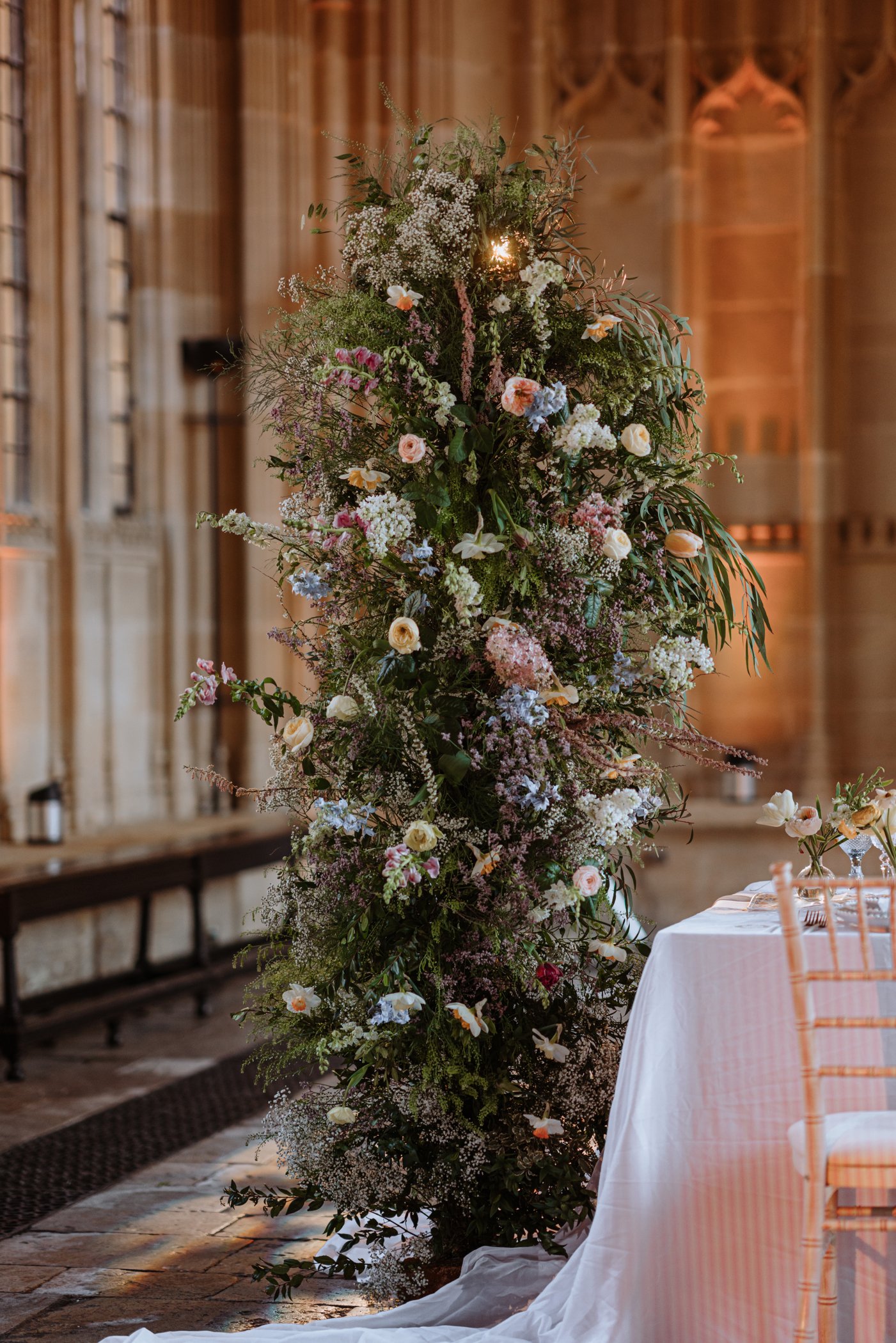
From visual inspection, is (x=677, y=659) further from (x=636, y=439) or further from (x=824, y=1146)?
(x=824, y=1146)

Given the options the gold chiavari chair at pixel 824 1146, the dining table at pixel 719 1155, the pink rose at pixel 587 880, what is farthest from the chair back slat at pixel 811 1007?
the pink rose at pixel 587 880

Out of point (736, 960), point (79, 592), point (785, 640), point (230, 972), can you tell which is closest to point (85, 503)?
point (79, 592)

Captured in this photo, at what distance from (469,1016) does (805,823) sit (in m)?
0.82

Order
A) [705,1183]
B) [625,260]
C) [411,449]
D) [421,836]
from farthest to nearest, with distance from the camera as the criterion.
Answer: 1. [625,260]
2. [411,449]
3. [421,836]
4. [705,1183]

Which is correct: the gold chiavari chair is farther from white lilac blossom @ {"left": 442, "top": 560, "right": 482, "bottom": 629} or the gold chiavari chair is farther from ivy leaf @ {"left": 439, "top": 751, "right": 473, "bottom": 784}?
white lilac blossom @ {"left": 442, "top": 560, "right": 482, "bottom": 629}

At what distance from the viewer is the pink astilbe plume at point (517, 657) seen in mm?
3340

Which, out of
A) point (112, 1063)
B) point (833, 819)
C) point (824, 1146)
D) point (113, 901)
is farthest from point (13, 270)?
point (824, 1146)

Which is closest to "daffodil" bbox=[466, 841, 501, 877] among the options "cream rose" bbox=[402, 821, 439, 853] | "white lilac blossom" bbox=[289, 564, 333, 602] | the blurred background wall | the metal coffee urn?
"cream rose" bbox=[402, 821, 439, 853]

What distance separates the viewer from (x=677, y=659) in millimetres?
3570

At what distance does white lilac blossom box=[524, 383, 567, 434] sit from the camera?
11.2 ft

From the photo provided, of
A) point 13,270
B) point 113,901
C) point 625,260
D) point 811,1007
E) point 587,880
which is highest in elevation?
point 625,260

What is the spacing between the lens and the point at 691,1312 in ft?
10.1

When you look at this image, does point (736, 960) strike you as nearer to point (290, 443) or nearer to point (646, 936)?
point (646, 936)

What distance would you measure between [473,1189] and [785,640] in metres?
5.83
